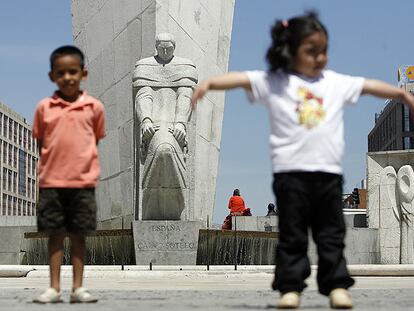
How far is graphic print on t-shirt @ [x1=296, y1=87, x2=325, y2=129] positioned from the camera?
4.59 metres

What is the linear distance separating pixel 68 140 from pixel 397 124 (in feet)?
325

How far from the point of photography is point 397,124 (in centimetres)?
10181

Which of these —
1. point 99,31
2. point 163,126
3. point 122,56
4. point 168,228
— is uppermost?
point 99,31

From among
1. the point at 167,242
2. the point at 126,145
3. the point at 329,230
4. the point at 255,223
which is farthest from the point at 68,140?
the point at 255,223

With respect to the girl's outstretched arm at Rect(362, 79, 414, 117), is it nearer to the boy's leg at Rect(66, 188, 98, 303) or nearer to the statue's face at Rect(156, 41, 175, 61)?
Result: the boy's leg at Rect(66, 188, 98, 303)

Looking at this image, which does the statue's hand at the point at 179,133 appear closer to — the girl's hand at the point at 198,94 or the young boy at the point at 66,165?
the young boy at the point at 66,165

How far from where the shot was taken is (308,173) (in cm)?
457

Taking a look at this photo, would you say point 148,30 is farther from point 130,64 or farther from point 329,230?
Result: point 329,230

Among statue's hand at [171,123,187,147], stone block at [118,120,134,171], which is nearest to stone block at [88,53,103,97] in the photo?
stone block at [118,120,134,171]

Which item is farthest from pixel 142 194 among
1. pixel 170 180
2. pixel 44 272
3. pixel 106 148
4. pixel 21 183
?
pixel 21 183

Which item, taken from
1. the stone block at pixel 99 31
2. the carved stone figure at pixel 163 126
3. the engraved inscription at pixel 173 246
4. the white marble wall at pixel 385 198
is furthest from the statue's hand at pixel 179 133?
the white marble wall at pixel 385 198

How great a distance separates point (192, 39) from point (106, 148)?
2864 mm

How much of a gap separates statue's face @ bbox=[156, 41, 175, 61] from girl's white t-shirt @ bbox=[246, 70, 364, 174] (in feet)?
34.2

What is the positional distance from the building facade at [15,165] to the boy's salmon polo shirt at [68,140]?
9525 cm
